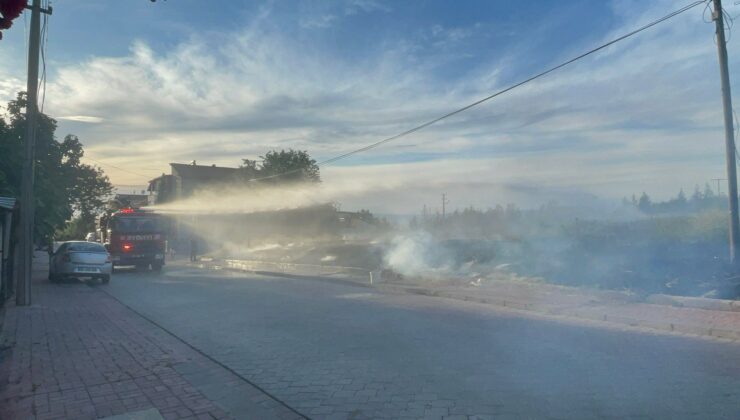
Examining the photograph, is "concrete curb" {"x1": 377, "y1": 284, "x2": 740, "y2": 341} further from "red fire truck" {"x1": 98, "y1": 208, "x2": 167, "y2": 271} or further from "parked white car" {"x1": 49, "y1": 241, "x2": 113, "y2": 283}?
"red fire truck" {"x1": 98, "y1": 208, "x2": 167, "y2": 271}

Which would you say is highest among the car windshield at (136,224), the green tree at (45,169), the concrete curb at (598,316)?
the green tree at (45,169)

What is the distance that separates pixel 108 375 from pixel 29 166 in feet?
24.9

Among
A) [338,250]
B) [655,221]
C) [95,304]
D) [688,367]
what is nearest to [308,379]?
[688,367]

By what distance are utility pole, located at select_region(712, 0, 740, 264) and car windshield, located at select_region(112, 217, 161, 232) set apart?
21.3m

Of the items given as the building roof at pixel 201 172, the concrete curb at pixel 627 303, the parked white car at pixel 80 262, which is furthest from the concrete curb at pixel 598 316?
the building roof at pixel 201 172

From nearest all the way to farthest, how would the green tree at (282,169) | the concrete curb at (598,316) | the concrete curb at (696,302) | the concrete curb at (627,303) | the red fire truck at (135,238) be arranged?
the concrete curb at (598,316) → the concrete curb at (627,303) → the concrete curb at (696,302) → the red fire truck at (135,238) → the green tree at (282,169)

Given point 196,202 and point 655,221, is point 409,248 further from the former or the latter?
point 196,202

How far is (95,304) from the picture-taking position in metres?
11.5

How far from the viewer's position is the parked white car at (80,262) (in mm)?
15820

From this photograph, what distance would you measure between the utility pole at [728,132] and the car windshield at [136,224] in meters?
21.3

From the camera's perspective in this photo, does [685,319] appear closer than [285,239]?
Yes

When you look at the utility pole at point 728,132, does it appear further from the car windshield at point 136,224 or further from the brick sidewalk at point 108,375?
the car windshield at point 136,224

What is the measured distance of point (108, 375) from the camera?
5688 mm

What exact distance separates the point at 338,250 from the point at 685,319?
58.9 ft
